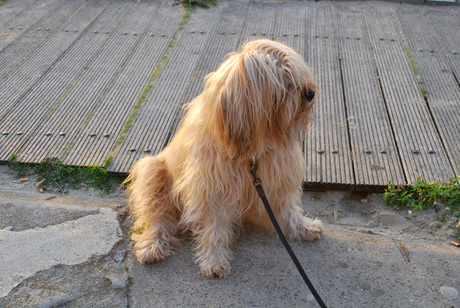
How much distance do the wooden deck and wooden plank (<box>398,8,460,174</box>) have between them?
0.05 ft

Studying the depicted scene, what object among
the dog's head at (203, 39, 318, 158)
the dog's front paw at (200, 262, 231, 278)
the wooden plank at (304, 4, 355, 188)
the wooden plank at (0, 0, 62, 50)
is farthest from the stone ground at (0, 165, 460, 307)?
the wooden plank at (0, 0, 62, 50)

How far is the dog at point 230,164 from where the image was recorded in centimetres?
217

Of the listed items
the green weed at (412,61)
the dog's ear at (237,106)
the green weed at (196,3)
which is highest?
the dog's ear at (237,106)

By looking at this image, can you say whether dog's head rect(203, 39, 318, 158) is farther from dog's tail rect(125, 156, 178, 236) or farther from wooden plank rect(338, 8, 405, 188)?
wooden plank rect(338, 8, 405, 188)

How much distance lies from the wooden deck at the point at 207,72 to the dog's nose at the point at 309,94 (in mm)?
1190

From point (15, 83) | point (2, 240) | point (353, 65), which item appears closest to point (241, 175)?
point (2, 240)

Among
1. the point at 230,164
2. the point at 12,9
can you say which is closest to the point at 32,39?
the point at 12,9

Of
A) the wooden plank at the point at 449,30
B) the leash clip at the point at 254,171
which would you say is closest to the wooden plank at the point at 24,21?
the leash clip at the point at 254,171

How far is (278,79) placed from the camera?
7.16 feet

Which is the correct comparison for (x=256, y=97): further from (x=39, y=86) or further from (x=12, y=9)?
(x=12, y=9)

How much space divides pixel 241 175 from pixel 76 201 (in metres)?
1.48

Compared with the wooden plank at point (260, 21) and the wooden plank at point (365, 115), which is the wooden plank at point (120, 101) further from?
the wooden plank at point (365, 115)

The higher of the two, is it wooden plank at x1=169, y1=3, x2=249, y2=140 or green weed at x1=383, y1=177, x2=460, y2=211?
wooden plank at x1=169, y1=3, x2=249, y2=140

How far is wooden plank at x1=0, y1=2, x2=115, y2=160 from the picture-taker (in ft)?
12.6
